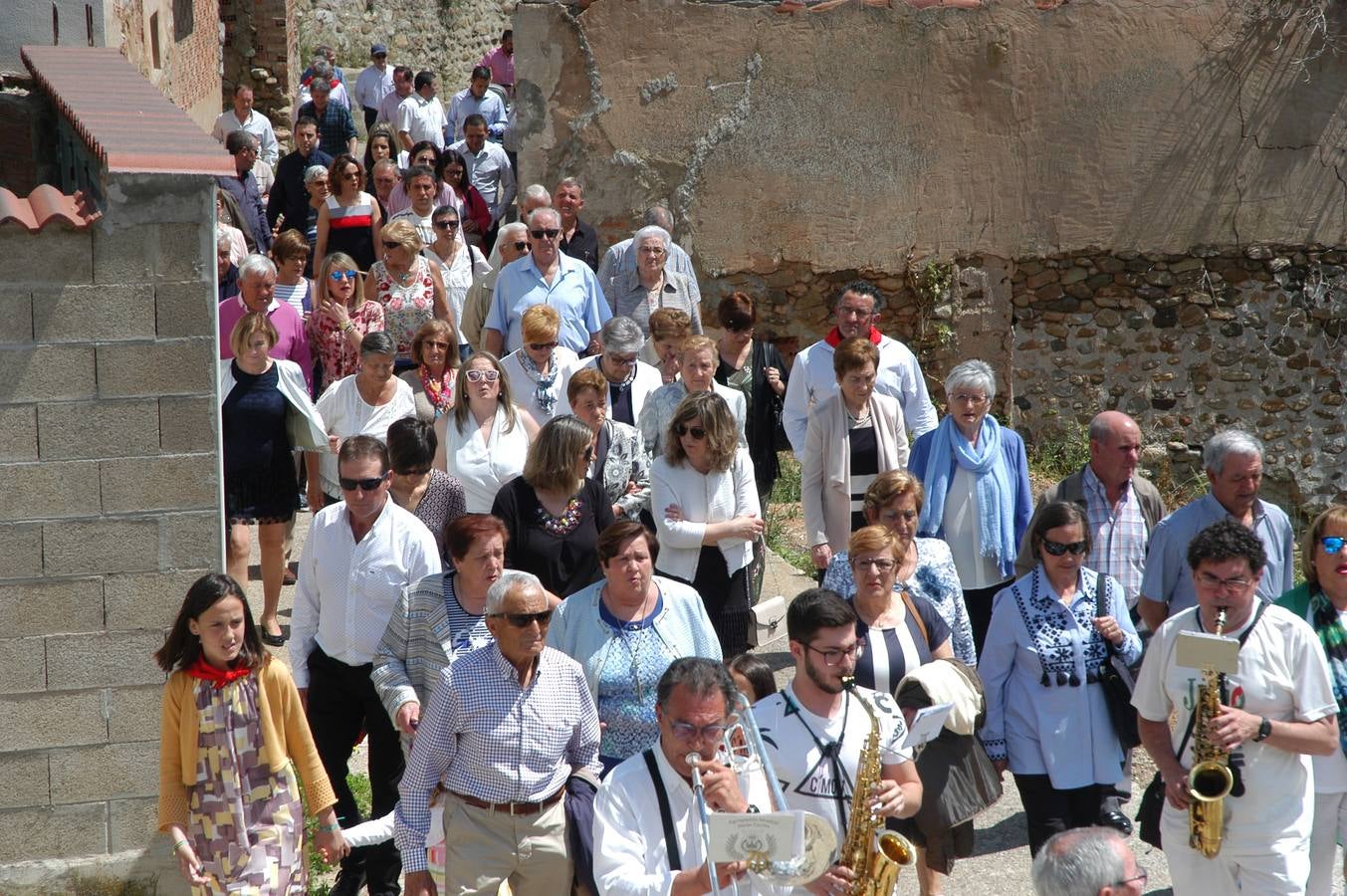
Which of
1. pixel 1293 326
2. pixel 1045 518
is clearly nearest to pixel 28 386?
pixel 1045 518

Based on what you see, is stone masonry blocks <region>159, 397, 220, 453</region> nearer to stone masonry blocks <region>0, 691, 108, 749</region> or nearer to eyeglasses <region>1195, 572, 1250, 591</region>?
stone masonry blocks <region>0, 691, 108, 749</region>

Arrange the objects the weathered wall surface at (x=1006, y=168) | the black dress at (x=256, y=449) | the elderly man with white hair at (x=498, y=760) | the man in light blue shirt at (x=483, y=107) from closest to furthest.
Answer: the elderly man with white hair at (x=498, y=760) < the black dress at (x=256, y=449) < the weathered wall surface at (x=1006, y=168) < the man in light blue shirt at (x=483, y=107)

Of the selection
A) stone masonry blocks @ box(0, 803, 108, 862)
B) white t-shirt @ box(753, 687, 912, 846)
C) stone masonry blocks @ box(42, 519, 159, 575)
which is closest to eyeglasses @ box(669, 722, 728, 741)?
white t-shirt @ box(753, 687, 912, 846)

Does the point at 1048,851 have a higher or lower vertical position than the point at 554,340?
lower

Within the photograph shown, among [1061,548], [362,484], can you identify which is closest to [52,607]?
[362,484]

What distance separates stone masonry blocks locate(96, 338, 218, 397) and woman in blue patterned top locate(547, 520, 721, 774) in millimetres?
1506

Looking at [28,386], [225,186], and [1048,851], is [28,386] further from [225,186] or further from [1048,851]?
[225,186]

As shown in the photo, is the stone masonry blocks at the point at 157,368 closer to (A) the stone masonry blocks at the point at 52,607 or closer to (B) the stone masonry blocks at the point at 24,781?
(A) the stone masonry blocks at the point at 52,607

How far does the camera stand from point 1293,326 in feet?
37.8

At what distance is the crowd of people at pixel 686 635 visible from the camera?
15.5 feet

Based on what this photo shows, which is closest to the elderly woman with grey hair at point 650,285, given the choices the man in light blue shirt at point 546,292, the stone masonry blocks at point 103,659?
the man in light blue shirt at point 546,292

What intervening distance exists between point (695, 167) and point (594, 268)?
3.32ft

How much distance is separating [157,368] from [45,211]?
627 millimetres

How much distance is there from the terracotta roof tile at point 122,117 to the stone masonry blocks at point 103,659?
1.57 metres
